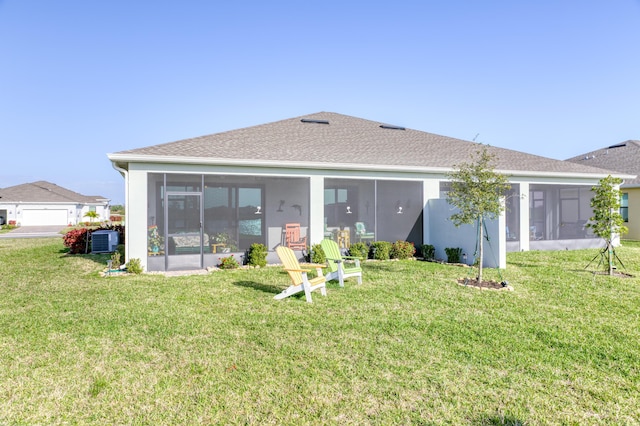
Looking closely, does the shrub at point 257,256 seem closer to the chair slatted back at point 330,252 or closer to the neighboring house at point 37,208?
the chair slatted back at point 330,252

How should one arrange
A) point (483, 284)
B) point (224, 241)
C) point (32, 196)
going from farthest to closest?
1. point (32, 196)
2. point (224, 241)
3. point (483, 284)

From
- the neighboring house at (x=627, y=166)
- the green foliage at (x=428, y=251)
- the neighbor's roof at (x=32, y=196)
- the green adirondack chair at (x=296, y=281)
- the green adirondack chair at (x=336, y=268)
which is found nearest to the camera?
the green adirondack chair at (x=296, y=281)

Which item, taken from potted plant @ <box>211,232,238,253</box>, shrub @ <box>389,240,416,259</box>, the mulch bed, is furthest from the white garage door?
the mulch bed

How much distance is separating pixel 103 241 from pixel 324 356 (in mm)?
13175

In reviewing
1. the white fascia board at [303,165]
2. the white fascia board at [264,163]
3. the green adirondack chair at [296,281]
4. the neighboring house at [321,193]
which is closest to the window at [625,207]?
the neighboring house at [321,193]

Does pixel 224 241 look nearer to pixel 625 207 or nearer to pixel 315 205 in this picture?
pixel 315 205

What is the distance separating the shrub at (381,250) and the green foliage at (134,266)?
22.0ft

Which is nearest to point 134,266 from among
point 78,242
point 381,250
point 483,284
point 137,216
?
point 137,216

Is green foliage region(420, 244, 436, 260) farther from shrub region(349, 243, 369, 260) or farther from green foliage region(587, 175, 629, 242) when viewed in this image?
green foliage region(587, 175, 629, 242)

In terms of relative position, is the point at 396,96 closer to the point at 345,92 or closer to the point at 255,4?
the point at 345,92

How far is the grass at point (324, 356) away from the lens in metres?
2.96

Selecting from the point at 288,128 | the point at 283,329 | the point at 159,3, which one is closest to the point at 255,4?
the point at 159,3

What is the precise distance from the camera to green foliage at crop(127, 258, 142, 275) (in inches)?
361

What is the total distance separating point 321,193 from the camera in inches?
439
